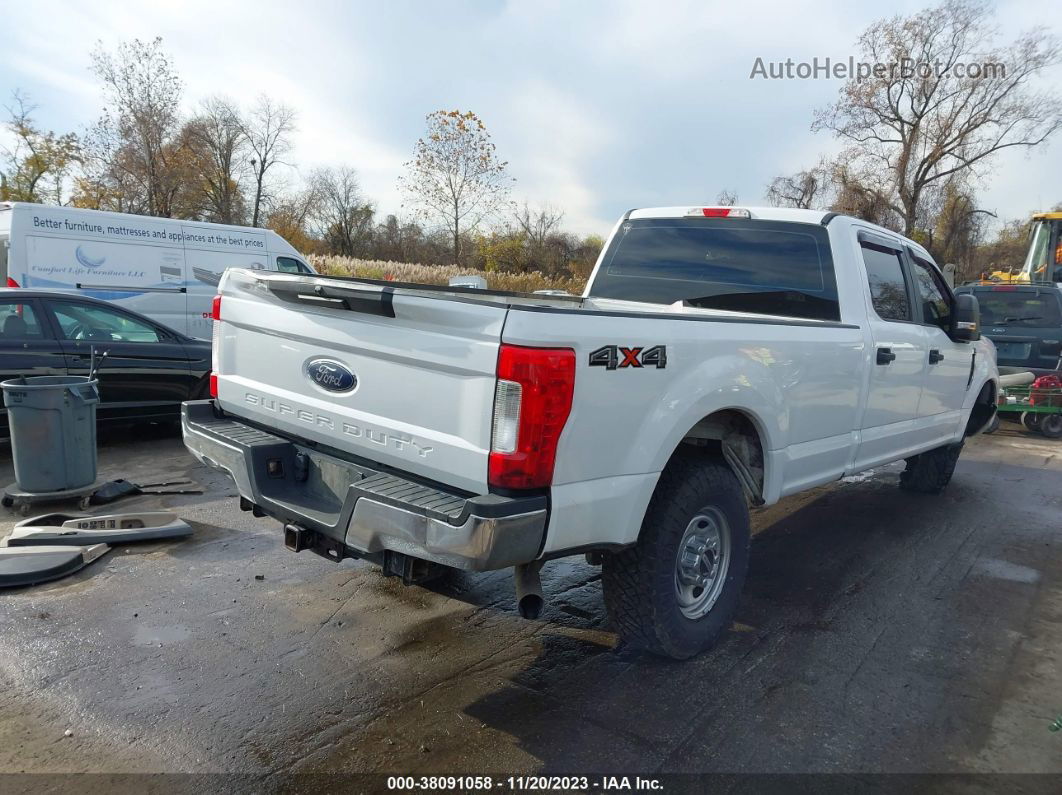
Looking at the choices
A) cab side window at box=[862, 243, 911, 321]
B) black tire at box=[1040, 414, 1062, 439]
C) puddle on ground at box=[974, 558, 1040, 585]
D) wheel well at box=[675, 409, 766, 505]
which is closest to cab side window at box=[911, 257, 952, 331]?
cab side window at box=[862, 243, 911, 321]

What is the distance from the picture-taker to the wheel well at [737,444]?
11.5 ft

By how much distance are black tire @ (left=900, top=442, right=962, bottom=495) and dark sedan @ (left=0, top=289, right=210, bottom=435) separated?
7.10m

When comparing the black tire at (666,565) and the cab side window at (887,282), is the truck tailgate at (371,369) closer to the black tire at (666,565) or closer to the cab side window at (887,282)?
the black tire at (666,565)

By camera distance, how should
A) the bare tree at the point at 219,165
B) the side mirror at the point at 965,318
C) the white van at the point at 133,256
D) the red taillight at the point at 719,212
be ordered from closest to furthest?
the red taillight at the point at 719,212 < the side mirror at the point at 965,318 < the white van at the point at 133,256 < the bare tree at the point at 219,165

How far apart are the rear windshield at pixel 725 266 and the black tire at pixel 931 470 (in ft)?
9.35

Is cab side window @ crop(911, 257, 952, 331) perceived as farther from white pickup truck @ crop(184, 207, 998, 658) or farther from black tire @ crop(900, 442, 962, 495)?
black tire @ crop(900, 442, 962, 495)

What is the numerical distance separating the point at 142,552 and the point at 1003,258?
56.3 meters

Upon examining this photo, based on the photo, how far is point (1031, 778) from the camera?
2768 mm

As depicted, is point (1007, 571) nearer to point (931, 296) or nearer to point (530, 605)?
point (931, 296)

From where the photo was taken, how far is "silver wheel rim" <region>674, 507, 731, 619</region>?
344 cm

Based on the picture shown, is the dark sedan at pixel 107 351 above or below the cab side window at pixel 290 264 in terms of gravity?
below

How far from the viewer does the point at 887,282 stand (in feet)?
16.4

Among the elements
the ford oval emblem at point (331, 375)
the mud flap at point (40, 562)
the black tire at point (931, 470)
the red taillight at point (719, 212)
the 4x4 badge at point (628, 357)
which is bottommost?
the mud flap at point (40, 562)

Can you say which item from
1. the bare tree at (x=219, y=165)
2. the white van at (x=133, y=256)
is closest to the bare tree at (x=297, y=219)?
the bare tree at (x=219, y=165)
